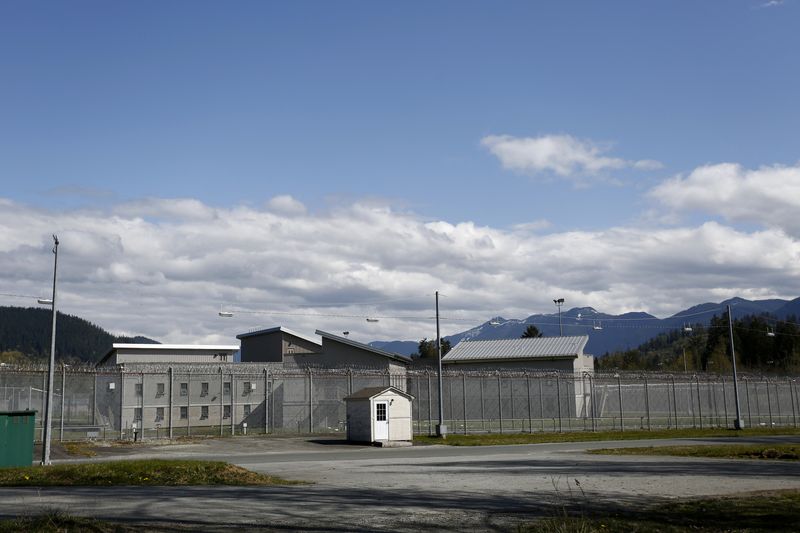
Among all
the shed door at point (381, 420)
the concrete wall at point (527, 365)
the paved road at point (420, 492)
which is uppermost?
the concrete wall at point (527, 365)

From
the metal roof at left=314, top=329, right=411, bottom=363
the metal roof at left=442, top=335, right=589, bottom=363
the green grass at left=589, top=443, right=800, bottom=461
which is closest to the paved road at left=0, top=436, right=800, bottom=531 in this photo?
the green grass at left=589, top=443, right=800, bottom=461

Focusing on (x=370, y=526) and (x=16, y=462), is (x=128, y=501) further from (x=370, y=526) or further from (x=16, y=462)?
(x=16, y=462)

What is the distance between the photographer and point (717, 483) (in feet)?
65.3

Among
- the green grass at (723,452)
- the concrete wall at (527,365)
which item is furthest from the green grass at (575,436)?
the concrete wall at (527,365)

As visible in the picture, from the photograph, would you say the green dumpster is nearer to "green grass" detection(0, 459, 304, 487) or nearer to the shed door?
"green grass" detection(0, 459, 304, 487)

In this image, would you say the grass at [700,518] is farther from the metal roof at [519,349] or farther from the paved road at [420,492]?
the metal roof at [519,349]

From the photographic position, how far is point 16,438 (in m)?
25.4

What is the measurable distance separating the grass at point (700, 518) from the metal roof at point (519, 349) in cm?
5926

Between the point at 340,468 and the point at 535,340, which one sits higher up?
the point at 535,340

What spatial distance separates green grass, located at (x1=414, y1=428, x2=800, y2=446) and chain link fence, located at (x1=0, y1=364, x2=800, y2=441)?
3.23 m

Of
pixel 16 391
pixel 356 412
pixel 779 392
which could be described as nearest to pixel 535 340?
pixel 779 392

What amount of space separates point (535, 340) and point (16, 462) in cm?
6180

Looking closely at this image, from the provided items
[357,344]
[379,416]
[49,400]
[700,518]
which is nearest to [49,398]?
[49,400]

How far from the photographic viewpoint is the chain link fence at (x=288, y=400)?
4375 cm
